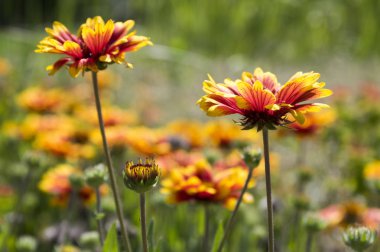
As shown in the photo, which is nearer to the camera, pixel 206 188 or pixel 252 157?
pixel 252 157

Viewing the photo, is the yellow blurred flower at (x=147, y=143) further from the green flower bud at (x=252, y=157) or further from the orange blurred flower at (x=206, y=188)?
the green flower bud at (x=252, y=157)

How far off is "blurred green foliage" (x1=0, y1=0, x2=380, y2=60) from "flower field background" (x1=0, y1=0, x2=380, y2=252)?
0.01 metres

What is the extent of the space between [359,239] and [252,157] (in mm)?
298

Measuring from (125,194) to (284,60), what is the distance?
10.5 feet

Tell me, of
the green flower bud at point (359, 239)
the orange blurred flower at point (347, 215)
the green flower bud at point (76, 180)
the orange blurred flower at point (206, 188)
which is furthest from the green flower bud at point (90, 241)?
the orange blurred flower at point (347, 215)

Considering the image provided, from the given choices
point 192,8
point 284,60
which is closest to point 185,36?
point 192,8

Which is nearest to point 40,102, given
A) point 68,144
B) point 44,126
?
point 44,126

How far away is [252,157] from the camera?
1.28 m

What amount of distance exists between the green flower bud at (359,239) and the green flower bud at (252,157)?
0.26 metres

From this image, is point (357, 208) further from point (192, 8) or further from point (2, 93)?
point (192, 8)

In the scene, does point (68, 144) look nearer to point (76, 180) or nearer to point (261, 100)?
point (76, 180)

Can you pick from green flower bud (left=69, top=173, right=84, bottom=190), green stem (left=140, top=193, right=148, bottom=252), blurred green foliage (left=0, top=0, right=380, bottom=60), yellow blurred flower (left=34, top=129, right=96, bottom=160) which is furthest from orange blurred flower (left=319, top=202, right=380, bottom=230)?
blurred green foliage (left=0, top=0, right=380, bottom=60)

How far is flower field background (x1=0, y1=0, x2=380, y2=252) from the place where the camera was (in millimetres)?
1845

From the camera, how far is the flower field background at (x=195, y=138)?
1.84 m
